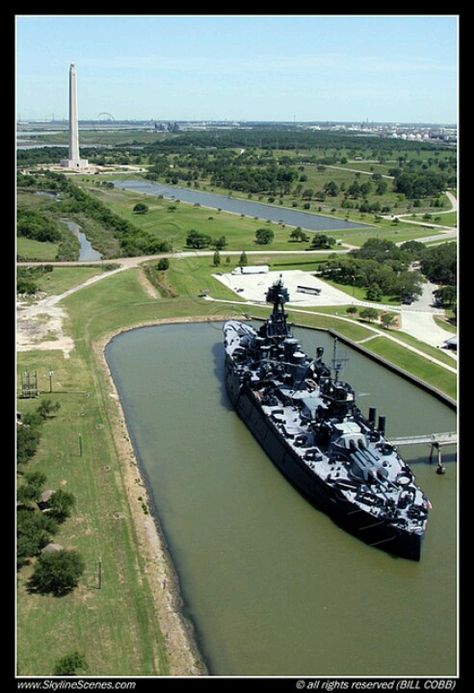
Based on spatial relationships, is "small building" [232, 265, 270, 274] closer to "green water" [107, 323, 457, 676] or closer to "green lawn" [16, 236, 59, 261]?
"green lawn" [16, 236, 59, 261]

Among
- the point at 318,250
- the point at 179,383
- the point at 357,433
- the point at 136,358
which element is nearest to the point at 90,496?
the point at 357,433

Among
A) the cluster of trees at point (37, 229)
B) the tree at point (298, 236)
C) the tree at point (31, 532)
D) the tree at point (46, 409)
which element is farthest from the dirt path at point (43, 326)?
the tree at point (298, 236)

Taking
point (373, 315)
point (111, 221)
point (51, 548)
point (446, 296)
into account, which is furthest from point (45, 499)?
point (111, 221)

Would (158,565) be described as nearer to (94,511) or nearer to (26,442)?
(94,511)

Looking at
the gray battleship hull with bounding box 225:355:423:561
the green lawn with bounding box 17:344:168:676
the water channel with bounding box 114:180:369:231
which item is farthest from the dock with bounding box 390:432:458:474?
the water channel with bounding box 114:180:369:231

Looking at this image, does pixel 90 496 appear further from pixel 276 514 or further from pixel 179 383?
pixel 179 383

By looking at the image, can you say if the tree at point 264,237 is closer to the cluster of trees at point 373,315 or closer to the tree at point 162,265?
the tree at point 162,265
